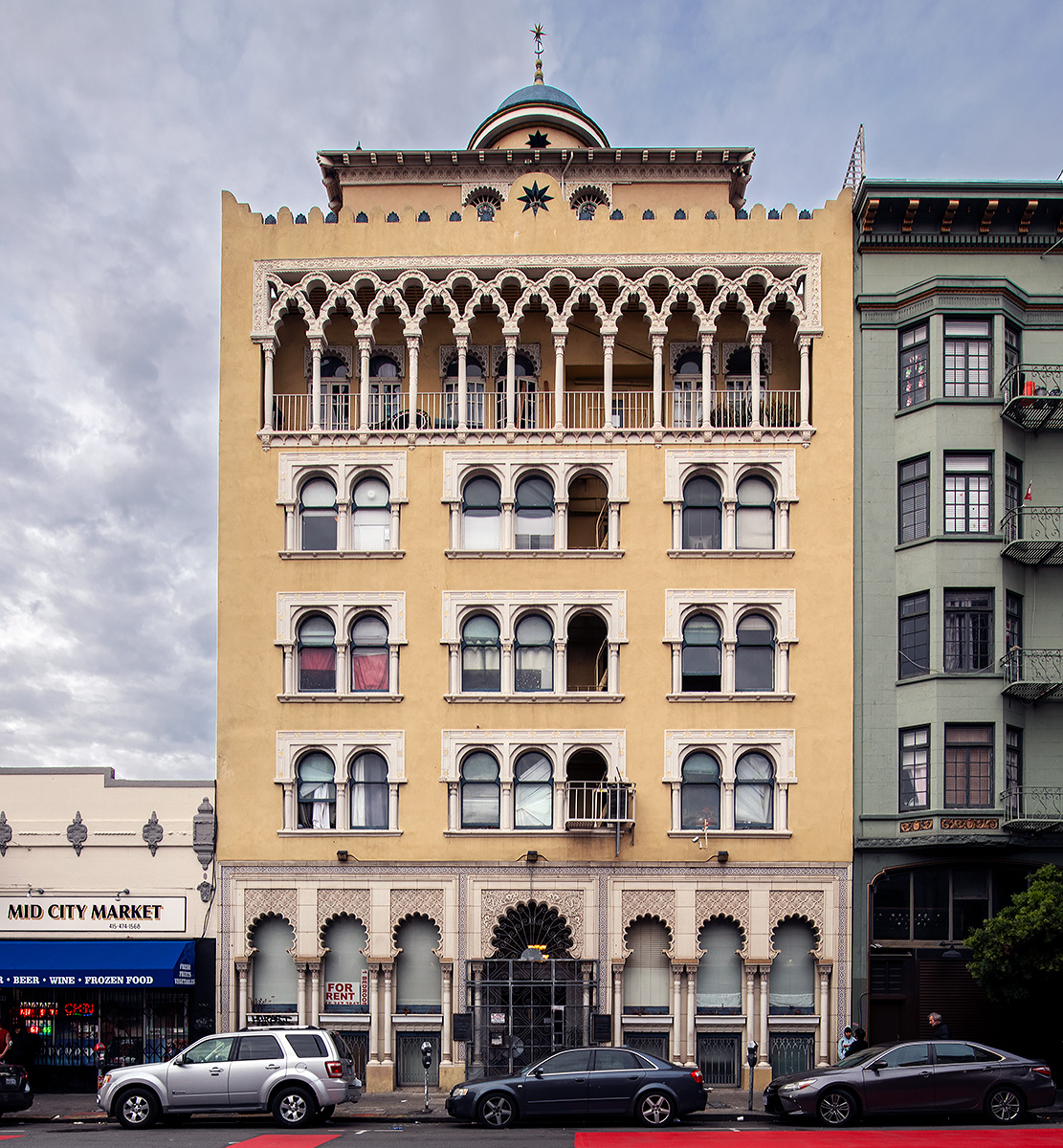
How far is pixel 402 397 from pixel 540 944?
44.4ft

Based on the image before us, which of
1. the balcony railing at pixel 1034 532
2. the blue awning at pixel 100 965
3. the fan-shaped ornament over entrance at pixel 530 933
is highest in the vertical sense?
the balcony railing at pixel 1034 532

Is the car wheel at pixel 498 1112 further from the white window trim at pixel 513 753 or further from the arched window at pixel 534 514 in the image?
the arched window at pixel 534 514

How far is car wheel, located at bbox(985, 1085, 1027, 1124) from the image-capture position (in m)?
20.7

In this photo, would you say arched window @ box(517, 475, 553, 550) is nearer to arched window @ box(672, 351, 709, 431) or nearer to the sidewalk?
arched window @ box(672, 351, 709, 431)

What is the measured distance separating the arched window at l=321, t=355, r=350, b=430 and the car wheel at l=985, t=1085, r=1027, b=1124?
20.3m

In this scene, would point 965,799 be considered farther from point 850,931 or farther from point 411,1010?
point 411,1010

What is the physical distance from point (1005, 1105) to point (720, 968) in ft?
25.9

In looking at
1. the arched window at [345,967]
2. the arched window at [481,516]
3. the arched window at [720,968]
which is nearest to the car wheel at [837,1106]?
the arched window at [720,968]

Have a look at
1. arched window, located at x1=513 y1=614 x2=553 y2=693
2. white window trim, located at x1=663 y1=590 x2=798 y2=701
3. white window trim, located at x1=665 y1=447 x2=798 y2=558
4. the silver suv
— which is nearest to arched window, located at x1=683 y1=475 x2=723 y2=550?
white window trim, located at x1=665 y1=447 x2=798 y2=558

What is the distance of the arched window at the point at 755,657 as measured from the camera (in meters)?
28.7

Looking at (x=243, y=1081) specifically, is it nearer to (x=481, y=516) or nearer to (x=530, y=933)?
(x=530, y=933)

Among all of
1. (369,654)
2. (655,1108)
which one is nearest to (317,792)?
(369,654)

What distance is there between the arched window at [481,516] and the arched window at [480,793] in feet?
16.6

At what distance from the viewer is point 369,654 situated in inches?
1144
